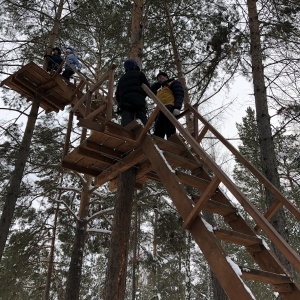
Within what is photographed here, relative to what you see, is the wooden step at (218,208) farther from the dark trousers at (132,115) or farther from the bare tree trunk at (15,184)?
the bare tree trunk at (15,184)

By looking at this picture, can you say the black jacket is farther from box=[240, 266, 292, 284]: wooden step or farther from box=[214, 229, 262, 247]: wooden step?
box=[240, 266, 292, 284]: wooden step

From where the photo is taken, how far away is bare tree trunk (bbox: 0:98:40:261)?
282 inches

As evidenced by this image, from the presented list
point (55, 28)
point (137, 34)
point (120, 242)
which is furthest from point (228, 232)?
point (55, 28)

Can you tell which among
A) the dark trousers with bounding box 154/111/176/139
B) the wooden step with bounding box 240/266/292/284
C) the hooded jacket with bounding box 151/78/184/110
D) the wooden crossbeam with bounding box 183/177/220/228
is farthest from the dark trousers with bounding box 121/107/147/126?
the wooden step with bounding box 240/266/292/284

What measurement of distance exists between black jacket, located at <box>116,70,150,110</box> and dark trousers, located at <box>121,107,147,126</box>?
89 millimetres

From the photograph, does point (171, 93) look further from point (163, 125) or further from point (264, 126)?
point (264, 126)

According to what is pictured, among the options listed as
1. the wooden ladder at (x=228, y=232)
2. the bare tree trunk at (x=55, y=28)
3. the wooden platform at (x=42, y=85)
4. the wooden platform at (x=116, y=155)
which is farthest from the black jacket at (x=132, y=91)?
the bare tree trunk at (x=55, y=28)

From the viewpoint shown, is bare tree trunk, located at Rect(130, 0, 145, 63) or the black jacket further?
bare tree trunk, located at Rect(130, 0, 145, 63)

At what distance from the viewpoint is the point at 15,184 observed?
7.48 m

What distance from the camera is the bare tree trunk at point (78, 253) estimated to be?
29.8ft

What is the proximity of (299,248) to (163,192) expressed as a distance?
11517mm

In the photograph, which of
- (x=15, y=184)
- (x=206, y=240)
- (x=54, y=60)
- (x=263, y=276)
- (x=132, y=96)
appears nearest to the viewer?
(x=263, y=276)

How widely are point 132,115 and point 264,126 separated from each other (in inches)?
123

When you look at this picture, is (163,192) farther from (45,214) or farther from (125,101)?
(125,101)
